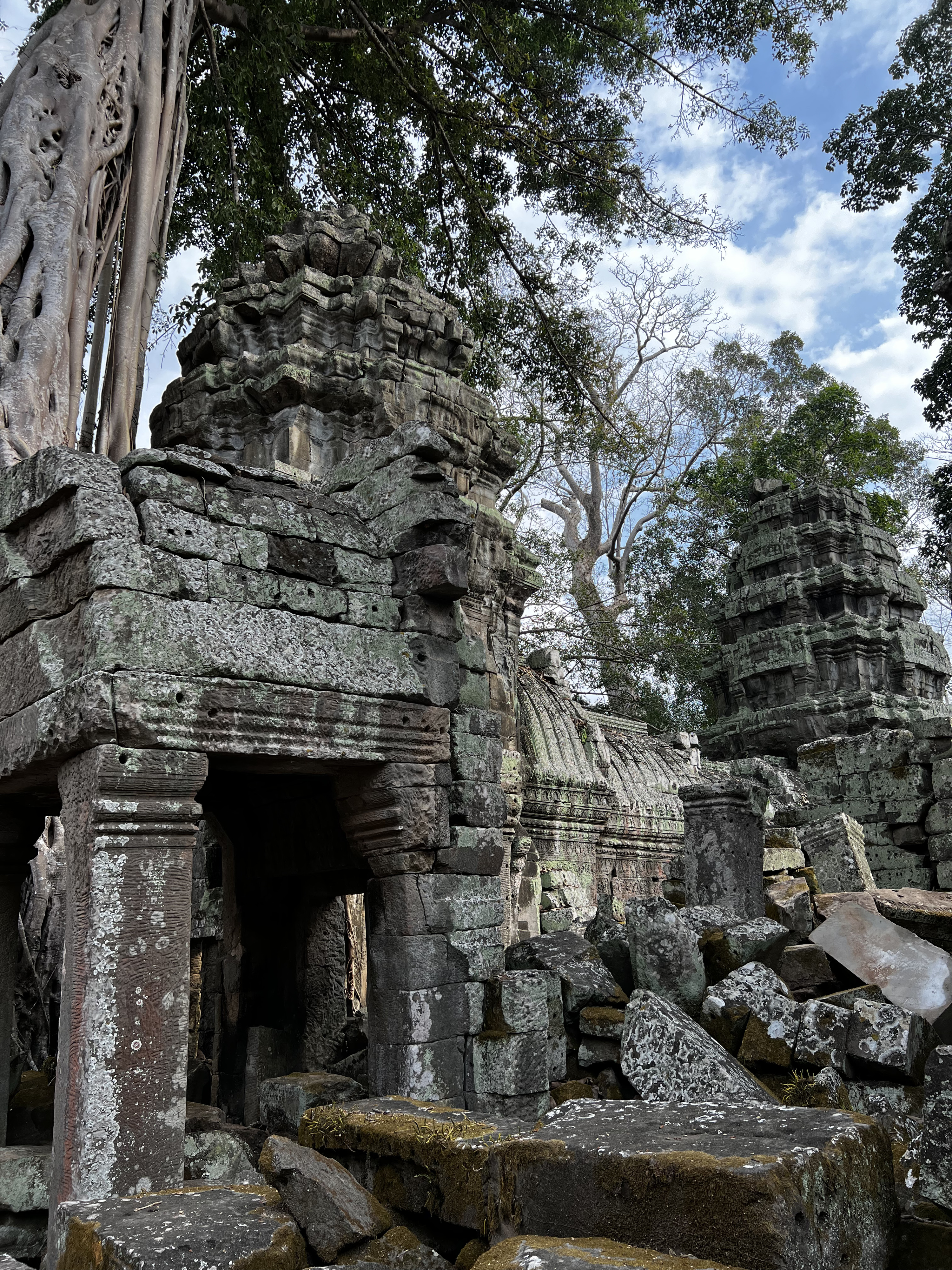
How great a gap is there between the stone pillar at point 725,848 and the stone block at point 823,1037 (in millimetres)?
1546

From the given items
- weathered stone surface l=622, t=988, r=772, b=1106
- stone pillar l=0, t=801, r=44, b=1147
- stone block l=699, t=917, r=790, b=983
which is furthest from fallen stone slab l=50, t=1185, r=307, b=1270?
stone block l=699, t=917, r=790, b=983

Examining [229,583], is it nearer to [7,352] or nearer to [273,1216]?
[273,1216]

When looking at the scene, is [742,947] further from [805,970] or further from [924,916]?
[924,916]

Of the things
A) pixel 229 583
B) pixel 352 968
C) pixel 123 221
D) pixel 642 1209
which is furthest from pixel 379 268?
pixel 642 1209

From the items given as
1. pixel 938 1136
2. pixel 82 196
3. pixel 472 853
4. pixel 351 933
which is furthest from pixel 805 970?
pixel 82 196

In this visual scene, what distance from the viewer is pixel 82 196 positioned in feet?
24.7

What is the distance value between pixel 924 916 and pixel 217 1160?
3602mm

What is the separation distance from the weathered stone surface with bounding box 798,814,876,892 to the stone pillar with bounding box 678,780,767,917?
0.91 metres

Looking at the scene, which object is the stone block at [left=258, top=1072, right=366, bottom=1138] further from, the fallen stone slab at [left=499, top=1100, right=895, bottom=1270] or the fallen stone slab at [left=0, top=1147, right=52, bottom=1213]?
the fallen stone slab at [left=499, top=1100, right=895, bottom=1270]

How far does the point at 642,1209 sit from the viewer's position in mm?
2076

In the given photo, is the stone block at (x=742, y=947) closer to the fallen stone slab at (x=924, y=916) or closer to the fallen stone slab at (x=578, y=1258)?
the fallen stone slab at (x=924, y=916)

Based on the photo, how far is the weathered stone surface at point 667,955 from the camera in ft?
14.9

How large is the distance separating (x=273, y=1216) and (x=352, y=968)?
4.23m

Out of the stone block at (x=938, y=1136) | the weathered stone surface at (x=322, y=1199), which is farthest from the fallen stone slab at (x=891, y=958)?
the weathered stone surface at (x=322, y=1199)
